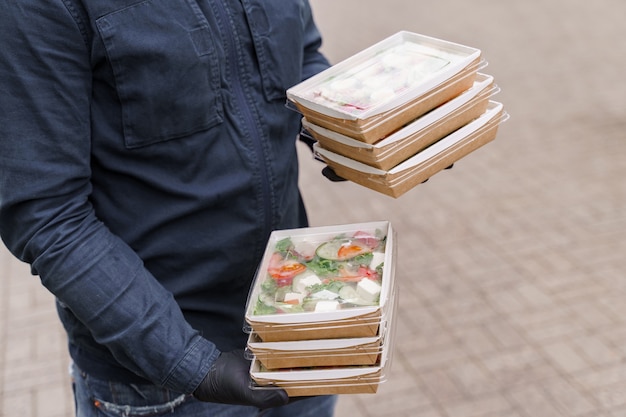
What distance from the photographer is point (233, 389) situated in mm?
1614

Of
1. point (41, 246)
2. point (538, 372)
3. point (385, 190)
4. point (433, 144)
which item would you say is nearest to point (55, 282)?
point (41, 246)

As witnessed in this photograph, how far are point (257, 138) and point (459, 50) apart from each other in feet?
1.74

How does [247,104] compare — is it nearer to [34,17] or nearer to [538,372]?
[34,17]

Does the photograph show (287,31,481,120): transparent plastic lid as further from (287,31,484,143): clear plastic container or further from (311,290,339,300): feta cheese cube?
(311,290,339,300): feta cheese cube

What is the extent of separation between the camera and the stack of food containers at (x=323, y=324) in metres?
1.56

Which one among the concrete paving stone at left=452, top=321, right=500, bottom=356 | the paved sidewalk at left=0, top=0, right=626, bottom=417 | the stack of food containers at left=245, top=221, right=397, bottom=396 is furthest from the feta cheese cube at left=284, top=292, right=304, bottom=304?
the concrete paving stone at left=452, top=321, right=500, bottom=356

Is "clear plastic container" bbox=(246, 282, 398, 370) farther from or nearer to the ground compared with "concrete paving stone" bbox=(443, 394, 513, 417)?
farther from the ground

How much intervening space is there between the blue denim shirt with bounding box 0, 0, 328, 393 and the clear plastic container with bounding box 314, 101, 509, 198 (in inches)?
5.8

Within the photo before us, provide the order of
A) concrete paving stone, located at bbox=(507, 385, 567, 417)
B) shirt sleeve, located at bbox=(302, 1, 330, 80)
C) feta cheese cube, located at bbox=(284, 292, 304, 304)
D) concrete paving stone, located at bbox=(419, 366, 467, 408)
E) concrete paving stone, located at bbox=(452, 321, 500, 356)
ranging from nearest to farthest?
feta cheese cube, located at bbox=(284, 292, 304, 304)
shirt sleeve, located at bbox=(302, 1, 330, 80)
concrete paving stone, located at bbox=(507, 385, 567, 417)
concrete paving stone, located at bbox=(419, 366, 467, 408)
concrete paving stone, located at bbox=(452, 321, 500, 356)

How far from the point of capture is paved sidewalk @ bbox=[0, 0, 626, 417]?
367 centimetres

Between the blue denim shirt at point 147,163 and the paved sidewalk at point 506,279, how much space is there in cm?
211

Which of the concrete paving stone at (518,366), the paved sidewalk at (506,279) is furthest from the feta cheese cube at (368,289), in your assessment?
the concrete paving stone at (518,366)

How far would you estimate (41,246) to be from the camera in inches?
59.7

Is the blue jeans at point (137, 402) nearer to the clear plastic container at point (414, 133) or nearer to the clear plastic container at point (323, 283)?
the clear plastic container at point (323, 283)
